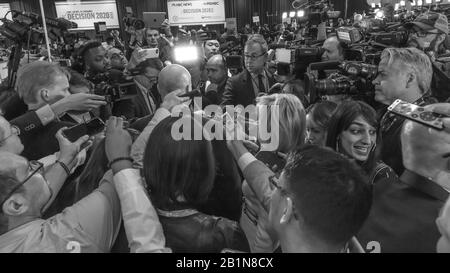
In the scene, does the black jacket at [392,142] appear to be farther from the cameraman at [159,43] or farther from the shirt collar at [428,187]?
the cameraman at [159,43]

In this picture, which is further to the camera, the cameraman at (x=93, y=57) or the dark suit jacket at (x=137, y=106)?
the cameraman at (x=93, y=57)

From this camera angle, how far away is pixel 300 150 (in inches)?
40.1

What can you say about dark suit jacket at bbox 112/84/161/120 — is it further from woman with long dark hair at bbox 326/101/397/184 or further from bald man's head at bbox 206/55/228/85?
woman with long dark hair at bbox 326/101/397/184

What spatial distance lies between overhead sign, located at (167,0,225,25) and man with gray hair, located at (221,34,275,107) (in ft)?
31.9

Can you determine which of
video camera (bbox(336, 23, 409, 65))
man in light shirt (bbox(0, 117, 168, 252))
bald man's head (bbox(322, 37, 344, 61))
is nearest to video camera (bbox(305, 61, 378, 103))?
video camera (bbox(336, 23, 409, 65))

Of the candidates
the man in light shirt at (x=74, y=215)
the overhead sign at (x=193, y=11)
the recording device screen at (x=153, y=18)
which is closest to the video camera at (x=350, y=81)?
the man in light shirt at (x=74, y=215)

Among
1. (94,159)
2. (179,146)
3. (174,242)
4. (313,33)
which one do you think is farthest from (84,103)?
(313,33)

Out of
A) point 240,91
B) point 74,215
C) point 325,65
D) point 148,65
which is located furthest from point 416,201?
point 148,65

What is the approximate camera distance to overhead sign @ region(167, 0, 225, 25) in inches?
476

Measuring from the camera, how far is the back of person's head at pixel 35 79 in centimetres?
174

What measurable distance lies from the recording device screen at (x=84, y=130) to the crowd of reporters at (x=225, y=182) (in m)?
0.05

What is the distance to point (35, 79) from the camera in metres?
1.74
